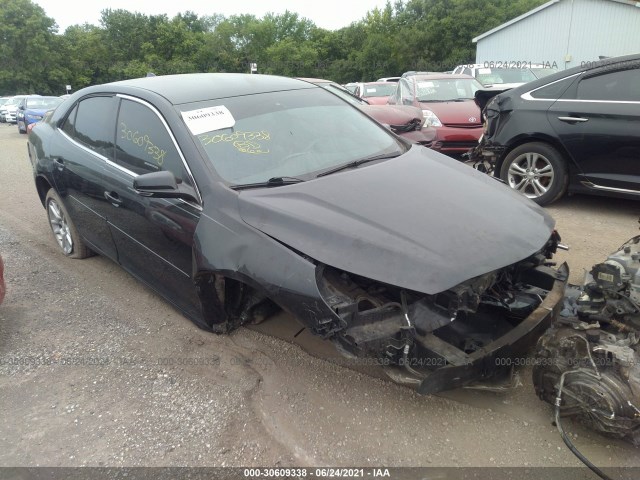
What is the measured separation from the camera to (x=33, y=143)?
4.92 meters

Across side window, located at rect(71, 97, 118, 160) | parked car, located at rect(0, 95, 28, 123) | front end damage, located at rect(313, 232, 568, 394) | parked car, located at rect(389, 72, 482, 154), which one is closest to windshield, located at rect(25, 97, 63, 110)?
parked car, located at rect(0, 95, 28, 123)

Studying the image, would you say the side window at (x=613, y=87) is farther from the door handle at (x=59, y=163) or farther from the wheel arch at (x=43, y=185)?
the wheel arch at (x=43, y=185)

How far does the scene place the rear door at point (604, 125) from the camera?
476 cm

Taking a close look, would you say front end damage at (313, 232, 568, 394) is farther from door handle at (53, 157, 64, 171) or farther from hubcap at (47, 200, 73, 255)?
hubcap at (47, 200, 73, 255)

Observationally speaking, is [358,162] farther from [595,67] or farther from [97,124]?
[595,67]

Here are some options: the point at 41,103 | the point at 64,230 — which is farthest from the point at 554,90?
the point at 41,103

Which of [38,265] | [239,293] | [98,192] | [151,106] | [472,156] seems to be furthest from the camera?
[472,156]

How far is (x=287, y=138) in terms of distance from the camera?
3.26 meters

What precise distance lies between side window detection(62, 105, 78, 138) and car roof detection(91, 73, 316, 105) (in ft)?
1.28

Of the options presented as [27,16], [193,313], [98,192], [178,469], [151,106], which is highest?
[27,16]

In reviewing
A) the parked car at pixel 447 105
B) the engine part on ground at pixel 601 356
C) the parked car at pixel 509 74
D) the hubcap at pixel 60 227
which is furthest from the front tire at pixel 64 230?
the parked car at pixel 509 74

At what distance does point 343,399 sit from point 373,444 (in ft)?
1.17

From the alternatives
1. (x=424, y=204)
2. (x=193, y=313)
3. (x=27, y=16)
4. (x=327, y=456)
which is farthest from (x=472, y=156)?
(x=27, y=16)

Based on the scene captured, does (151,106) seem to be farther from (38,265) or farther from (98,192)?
(38,265)
